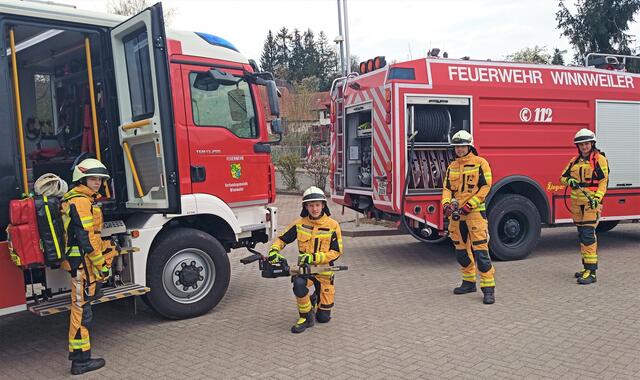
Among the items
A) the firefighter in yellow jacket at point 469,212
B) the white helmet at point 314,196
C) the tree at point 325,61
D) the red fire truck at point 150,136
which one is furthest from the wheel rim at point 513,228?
the tree at point 325,61

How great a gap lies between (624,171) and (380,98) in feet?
14.3

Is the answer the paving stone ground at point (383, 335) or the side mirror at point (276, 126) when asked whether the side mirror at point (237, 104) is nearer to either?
the side mirror at point (276, 126)

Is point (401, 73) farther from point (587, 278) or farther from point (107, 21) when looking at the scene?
point (107, 21)

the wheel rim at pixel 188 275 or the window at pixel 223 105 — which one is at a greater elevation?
the window at pixel 223 105

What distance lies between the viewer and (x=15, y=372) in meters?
4.58

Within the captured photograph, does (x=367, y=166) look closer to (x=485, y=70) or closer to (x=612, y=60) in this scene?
(x=485, y=70)

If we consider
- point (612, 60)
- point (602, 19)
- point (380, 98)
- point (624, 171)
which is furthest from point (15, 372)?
point (602, 19)

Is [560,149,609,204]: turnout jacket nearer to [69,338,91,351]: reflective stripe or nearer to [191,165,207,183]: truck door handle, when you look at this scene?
[191,165,207,183]: truck door handle

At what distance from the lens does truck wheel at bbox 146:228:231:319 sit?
5.52 meters

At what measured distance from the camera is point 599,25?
2453cm

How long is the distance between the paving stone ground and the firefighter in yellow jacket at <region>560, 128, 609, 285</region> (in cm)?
31

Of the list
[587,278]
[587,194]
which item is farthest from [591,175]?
[587,278]

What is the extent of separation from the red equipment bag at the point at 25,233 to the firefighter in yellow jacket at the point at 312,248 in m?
1.96

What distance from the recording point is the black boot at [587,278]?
269 inches
